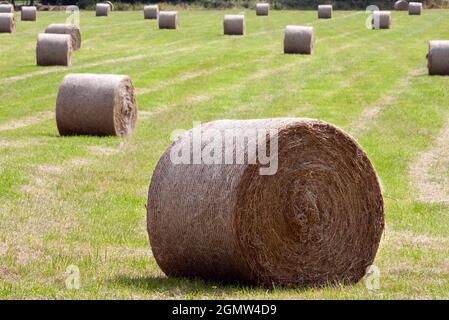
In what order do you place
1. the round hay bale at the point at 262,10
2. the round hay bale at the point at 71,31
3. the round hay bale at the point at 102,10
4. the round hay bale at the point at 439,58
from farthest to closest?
the round hay bale at the point at 102,10 → the round hay bale at the point at 262,10 → the round hay bale at the point at 71,31 → the round hay bale at the point at 439,58

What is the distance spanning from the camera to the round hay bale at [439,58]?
33500mm

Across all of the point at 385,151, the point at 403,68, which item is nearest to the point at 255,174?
the point at 385,151

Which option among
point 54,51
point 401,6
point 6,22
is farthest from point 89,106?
point 401,6

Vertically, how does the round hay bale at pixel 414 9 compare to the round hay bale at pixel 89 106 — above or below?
below

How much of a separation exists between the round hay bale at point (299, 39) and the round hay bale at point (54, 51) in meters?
8.80

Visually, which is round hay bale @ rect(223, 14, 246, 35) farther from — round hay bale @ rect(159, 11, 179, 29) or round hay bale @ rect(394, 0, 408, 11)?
round hay bale @ rect(394, 0, 408, 11)

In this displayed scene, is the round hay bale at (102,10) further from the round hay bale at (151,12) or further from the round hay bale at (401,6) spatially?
the round hay bale at (401,6)

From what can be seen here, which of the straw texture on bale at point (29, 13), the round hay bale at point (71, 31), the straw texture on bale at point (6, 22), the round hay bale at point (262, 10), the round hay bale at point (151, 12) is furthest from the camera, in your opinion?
the round hay bale at point (262, 10)

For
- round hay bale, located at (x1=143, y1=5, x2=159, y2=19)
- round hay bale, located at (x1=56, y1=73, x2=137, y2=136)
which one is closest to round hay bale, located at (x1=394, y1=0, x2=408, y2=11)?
round hay bale, located at (x1=143, y1=5, x2=159, y2=19)

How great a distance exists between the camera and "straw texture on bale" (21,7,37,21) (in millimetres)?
63031

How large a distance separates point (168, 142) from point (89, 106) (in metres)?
1.85

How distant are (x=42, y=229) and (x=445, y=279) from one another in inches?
201

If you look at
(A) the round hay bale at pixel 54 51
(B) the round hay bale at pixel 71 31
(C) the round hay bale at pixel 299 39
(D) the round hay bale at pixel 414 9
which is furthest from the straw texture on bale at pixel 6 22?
(D) the round hay bale at pixel 414 9

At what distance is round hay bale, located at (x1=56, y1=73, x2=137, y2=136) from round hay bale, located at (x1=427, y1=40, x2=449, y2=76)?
45.7 ft
